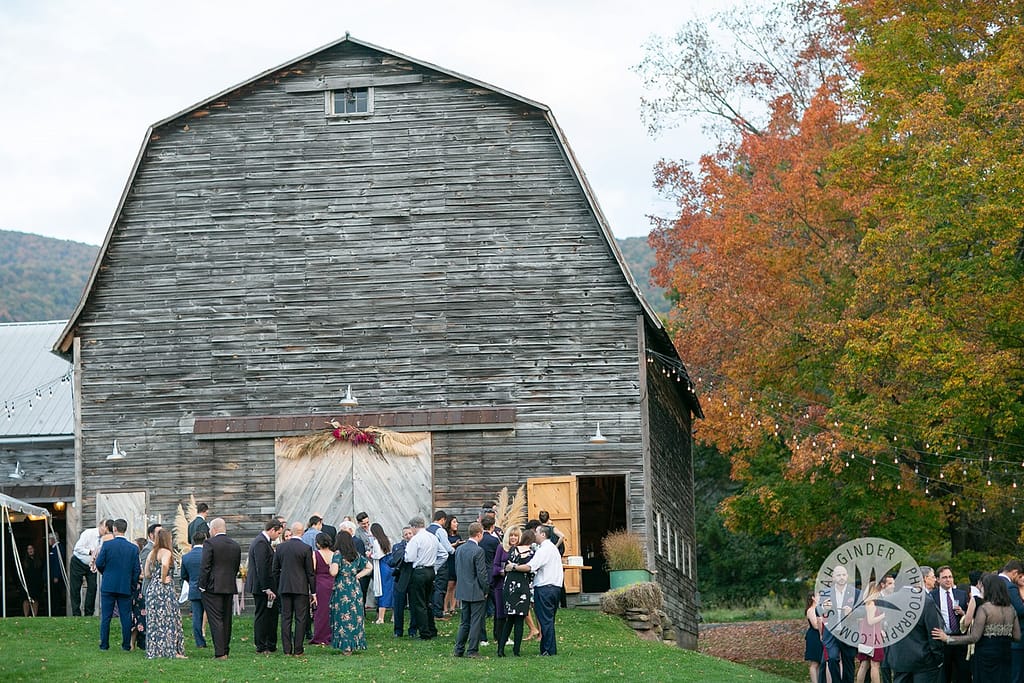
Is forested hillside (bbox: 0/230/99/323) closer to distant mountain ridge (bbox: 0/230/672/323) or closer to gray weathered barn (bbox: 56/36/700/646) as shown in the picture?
distant mountain ridge (bbox: 0/230/672/323)

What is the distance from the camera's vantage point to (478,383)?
23.3 metres

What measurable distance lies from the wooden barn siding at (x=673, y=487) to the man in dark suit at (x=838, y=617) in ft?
19.3

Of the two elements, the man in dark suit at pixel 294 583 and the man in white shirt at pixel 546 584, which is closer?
the man in white shirt at pixel 546 584

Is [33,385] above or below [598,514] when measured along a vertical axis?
above

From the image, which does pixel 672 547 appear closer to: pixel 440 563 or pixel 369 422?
pixel 369 422

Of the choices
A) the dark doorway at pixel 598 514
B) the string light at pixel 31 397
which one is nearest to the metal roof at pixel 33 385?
the string light at pixel 31 397

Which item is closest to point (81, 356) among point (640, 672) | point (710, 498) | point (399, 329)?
point (399, 329)

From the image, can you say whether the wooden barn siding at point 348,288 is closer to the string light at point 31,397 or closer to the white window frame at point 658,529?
the white window frame at point 658,529

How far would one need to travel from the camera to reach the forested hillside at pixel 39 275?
9169 cm

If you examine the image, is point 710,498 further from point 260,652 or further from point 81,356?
point 260,652

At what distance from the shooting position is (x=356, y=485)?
23.2 meters

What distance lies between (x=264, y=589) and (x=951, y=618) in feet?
25.8

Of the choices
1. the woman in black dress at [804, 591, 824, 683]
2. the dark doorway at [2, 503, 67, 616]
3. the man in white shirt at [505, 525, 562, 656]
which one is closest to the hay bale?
the woman in black dress at [804, 591, 824, 683]

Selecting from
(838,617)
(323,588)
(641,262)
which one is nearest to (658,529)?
(838,617)
